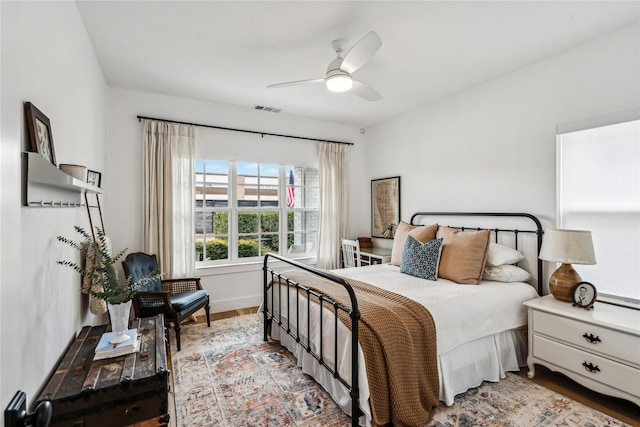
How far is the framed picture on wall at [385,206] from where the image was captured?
4.53m

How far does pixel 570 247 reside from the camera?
2.38 meters

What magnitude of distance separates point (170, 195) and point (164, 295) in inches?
49.7

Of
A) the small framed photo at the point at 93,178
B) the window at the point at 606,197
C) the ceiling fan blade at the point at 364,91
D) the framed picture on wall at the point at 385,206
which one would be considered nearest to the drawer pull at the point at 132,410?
the small framed photo at the point at 93,178

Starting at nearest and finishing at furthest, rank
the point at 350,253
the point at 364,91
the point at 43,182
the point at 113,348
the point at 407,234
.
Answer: the point at 43,182, the point at 113,348, the point at 364,91, the point at 407,234, the point at 350,253

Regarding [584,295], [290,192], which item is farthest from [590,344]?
[290,192]

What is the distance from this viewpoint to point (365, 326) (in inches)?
74.7

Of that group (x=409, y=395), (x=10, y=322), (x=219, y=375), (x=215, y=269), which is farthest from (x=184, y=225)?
(x=10, y=322)

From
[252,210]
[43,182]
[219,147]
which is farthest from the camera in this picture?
[252,210]

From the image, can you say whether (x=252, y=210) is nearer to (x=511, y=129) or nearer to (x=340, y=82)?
A: (x=340, y=82)

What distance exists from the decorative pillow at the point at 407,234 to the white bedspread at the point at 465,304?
587 mm

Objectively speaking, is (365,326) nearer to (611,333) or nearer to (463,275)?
(463,275)

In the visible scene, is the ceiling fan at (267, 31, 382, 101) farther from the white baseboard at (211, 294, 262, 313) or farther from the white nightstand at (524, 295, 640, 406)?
the white baseboard at (211, 294, 262, 313)

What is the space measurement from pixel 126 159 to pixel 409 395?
12.0 feet

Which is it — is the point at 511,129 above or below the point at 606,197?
above
